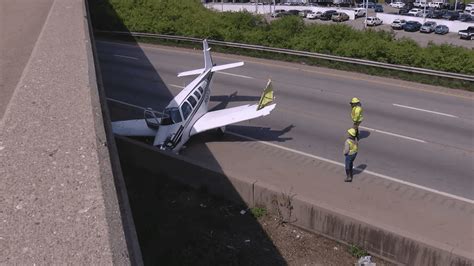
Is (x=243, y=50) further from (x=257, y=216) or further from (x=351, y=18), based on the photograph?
(x=351, y=18)

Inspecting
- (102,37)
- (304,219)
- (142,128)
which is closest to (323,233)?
(304,219)

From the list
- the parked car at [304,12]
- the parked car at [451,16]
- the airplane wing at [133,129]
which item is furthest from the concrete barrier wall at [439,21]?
the airplane wing at [133,129]

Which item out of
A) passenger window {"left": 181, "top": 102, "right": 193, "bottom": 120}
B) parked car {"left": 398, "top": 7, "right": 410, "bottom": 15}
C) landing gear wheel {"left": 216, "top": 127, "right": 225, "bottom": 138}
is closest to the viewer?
passenger window {"left": 181, "top": 102, "right": 193, "bottom": 120}

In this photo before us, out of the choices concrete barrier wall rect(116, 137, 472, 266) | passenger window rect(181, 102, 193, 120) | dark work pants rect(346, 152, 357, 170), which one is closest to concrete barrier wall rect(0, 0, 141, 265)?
concrete barrier wall rect(116, 137, 472, 266)

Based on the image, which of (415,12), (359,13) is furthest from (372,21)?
(415,12)

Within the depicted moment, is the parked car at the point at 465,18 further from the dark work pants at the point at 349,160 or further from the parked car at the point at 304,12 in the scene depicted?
the dark work pants at the point at 349,160

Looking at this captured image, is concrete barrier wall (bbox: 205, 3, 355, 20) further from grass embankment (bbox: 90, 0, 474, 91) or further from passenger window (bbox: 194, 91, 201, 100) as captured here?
passenger window (bbox: 194, 91, 201, 100)
